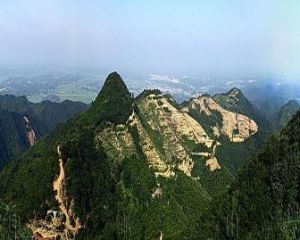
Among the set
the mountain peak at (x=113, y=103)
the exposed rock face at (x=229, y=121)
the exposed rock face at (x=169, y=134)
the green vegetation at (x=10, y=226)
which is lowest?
the exposed rock face at (x=229, y=121)

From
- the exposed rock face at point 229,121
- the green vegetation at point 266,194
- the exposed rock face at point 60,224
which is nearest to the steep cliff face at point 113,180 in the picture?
the exposed rock face at point 60,224

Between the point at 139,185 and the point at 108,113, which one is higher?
the point at 108,113

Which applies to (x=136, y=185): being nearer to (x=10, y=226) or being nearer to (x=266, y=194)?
(x=10, y=226)

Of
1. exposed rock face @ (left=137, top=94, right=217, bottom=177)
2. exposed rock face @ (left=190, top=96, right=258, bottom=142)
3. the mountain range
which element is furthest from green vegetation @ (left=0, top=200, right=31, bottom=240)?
exposed rock face @ (left=190, top=96, right=258, bottom=142)

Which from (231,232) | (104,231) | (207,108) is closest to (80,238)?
(104,231)

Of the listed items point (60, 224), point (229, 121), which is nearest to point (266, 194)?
point (60, 224)

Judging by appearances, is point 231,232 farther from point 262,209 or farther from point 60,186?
point 60,186

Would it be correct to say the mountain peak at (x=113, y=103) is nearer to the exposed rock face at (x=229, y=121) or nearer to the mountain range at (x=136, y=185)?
the mountain range at (x=136, y=185)
